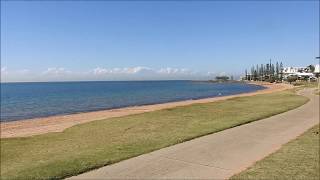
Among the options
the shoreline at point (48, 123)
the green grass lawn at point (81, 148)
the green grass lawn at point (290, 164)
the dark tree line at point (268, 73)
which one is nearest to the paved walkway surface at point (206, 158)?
the green grass lawn at point (290, 164)

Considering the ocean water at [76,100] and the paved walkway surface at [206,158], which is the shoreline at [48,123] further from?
the paved walkway surface at [206,158]

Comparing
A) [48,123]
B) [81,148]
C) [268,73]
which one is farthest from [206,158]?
[268,73]

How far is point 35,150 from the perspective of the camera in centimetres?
Answer: 1085

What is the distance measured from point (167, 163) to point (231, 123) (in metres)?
7.41

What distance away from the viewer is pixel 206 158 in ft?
27.2

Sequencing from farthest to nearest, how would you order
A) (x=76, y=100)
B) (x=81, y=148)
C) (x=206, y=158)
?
1. (x=76, y=100)
2. (x=81, y=148)
3. (x=206, y=158)

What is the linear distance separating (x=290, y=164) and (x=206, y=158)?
5.87 feet

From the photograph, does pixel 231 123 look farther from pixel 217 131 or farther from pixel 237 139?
pixel 237 139

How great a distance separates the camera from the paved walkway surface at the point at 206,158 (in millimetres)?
7121

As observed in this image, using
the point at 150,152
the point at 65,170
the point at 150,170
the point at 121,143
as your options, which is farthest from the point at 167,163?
the point at 121,143

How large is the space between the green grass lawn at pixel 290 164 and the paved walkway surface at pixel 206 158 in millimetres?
296

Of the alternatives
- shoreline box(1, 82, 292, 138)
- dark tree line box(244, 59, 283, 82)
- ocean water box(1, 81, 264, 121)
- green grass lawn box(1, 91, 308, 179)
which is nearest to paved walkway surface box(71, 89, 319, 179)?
green grass lawn box(1, 91, 308, 179)

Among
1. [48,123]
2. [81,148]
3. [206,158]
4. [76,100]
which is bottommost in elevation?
[76,100]

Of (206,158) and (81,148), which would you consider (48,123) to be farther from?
A: (206,158)
